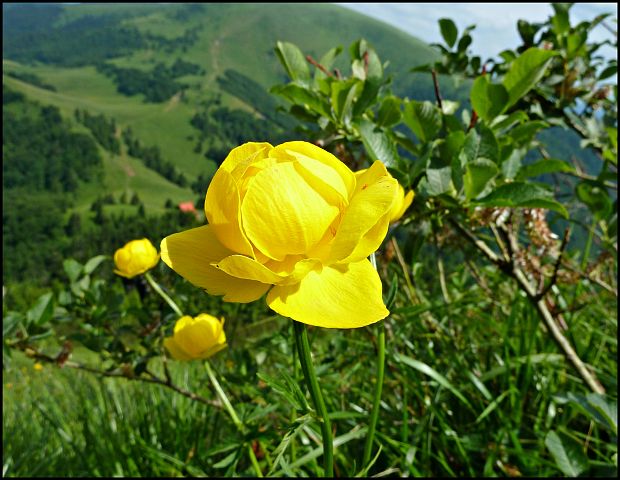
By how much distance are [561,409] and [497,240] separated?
56 cm

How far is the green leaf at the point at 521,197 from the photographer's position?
833 mm

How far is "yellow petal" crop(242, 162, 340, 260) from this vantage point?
1.62 feet

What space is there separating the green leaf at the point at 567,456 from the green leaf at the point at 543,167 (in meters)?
0.52

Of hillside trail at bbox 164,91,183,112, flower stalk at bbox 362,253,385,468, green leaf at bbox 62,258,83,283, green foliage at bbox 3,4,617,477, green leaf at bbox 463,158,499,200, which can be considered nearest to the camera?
flower stalk at bbox 362,253,385,468

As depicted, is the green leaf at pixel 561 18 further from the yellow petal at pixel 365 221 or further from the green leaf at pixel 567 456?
the yellow petal at pixel 365 221

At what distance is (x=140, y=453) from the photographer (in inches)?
66.8

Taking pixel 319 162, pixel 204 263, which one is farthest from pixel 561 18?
pixel 204 263

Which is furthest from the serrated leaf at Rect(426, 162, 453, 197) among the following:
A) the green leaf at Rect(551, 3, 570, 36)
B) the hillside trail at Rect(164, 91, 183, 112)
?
the hillside trail at Rect(164, 91, 183, 112)

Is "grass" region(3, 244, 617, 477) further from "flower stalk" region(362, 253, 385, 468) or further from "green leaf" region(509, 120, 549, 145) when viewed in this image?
"green leaf" region(509, 120, 549, 145)

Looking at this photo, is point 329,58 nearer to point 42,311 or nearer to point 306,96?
point 306,96

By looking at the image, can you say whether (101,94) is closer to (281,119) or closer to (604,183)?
(281,119)

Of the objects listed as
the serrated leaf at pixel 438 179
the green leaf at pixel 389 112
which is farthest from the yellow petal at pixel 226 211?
the green leaf at pixel 389 112

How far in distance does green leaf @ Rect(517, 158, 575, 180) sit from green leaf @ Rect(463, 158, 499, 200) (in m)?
0.21

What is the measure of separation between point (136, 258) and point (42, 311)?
309mm
